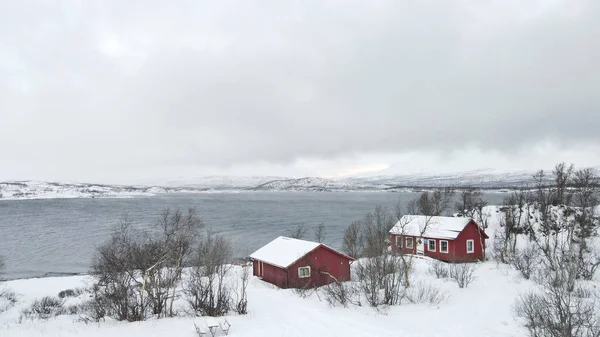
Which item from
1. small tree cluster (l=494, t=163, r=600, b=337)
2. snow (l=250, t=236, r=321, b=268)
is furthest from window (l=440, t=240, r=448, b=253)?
snow (l=250, t=236, r=321, b=268)

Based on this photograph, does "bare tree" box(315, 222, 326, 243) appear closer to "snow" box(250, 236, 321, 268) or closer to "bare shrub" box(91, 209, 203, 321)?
"snow" box(250, 236, 321, 268)

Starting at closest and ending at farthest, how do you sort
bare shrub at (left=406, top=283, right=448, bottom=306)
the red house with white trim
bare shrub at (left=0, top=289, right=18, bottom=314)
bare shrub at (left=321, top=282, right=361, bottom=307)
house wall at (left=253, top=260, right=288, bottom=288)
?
bare shrub at (left=321, top=282, right=361, bottom=307) < bare shrub at (left=406, top=283, right=448, bottom=306) < bare shrub at (left=0, top=289, right=18, bottom=314) < house wall at (left=253, top=260, right=288, bottom=288) < the red house with white trim

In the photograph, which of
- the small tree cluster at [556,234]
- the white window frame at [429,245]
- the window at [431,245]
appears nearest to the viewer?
the small tree cluster at [556,234]

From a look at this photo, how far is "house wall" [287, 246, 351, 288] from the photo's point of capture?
3102 cm

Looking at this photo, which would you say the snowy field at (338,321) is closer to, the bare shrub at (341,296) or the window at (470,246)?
the bare shrub at (341,296)

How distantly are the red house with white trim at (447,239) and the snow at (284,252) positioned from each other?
39.2 ft

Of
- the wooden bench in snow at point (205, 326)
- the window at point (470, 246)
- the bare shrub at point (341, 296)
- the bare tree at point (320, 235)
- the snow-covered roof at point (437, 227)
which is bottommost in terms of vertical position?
the bare tree at point (320, 235)

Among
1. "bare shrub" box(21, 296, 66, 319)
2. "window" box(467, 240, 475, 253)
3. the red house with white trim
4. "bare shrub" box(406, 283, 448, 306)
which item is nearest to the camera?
"bare shrub" box(406, 283, 448, 306)

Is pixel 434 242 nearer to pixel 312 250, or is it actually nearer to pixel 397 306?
pixel 312 250

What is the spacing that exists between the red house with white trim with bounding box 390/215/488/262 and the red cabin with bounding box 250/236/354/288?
967 centimetres

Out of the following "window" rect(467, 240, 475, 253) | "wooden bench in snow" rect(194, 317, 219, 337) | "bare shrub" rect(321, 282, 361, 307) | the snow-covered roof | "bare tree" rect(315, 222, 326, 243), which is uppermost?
the snow-covered roof

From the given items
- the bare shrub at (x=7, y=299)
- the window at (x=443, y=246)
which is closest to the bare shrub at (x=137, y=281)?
the bare shrub at (x=7, y=299)

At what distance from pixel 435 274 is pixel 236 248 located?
3547cm

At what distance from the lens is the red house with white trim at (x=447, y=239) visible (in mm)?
40938
